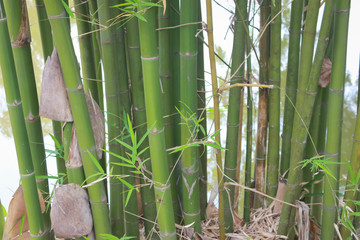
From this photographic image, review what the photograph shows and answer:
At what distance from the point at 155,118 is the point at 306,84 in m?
0.35

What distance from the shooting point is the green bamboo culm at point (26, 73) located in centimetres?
74

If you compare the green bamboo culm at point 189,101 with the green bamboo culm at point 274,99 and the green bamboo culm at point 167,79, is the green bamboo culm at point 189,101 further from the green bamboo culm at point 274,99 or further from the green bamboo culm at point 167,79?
the green bamboo culm at point 274,99

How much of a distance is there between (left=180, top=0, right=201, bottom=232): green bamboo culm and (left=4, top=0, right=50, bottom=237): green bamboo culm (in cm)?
27

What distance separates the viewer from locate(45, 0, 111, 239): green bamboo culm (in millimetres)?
664

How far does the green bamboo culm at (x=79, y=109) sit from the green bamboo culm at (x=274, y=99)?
17.2 inches

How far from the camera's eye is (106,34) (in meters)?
0.84

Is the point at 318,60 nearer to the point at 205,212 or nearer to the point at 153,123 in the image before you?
the point at 153,123

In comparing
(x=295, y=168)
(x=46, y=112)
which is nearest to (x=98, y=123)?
(x=46, y=112)

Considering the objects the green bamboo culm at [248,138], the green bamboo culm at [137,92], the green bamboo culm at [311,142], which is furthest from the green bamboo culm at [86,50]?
the green bamboo culm at [311,142]

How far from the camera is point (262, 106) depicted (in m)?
1.13

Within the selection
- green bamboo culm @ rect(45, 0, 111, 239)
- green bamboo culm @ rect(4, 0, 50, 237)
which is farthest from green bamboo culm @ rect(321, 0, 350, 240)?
green bamboo culm @ rect(4, 0, 50, 237)

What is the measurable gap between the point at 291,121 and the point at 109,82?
0.47 meters

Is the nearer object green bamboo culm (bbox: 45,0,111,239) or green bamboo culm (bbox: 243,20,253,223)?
green bamboo culm (bbox: 45,0,111,239)

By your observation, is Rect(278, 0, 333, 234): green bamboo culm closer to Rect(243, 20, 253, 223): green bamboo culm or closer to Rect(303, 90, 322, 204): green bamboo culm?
Rect(303, 90, 322, 204): green bamboo culm
